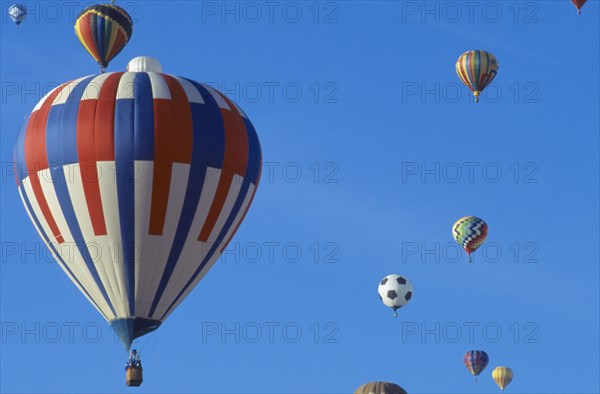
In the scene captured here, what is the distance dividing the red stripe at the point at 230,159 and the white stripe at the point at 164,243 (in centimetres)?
93

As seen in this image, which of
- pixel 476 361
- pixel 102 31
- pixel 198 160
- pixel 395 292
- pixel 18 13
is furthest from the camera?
pixel 18 13

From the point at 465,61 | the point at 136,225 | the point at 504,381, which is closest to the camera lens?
the point at 136,225

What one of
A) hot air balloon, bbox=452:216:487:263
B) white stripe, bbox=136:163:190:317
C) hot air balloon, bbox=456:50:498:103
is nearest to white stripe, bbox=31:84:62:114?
white stripe, bbox=136:163:190:317

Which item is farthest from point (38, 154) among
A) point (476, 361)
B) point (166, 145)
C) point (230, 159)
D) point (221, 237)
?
point (476, 361)

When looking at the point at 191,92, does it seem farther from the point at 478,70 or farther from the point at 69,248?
the point at 478,70

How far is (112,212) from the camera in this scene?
161 ft

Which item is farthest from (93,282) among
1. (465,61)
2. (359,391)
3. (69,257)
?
(465,61)

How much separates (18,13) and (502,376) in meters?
26.7

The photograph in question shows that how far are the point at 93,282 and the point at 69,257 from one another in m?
0.93

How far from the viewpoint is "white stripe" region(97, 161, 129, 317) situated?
161 feet

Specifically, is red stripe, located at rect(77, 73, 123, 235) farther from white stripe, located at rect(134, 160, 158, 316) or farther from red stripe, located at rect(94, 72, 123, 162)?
white stripe, located at rect(134, 160, 158, 316)

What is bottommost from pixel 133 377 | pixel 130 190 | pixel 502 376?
pixel 133 377

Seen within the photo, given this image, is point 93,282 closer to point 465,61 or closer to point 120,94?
point 120,94

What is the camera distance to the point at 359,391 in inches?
2468
